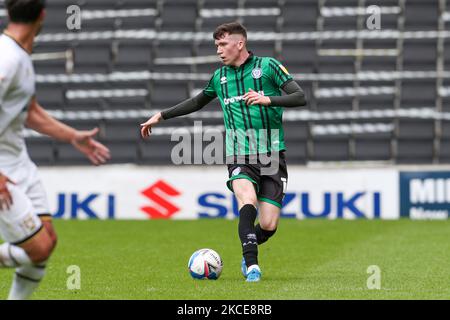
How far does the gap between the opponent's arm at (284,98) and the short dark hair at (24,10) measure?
2738 millimetres

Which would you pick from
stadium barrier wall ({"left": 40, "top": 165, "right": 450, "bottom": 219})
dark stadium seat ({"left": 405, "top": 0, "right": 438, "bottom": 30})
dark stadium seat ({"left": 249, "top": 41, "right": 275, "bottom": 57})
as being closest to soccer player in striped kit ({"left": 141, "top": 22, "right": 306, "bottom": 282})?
stadium barrier wall ({"left": 40, "top": 165, "right": 450, "bottom": 219})

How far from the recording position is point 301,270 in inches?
407

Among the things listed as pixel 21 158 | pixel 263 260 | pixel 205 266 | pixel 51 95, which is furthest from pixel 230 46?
pixel 51 95

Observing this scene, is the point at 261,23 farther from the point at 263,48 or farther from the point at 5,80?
the point at 5,80

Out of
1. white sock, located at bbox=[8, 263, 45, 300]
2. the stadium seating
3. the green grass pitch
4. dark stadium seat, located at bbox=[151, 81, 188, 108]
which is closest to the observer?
white sock, located at bbox=[8, 263, 45, 300]

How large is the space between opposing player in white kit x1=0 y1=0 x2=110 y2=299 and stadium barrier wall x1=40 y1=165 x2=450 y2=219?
1124 cm

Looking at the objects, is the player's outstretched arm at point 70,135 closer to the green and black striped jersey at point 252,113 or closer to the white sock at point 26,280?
the white sock at point 26,280

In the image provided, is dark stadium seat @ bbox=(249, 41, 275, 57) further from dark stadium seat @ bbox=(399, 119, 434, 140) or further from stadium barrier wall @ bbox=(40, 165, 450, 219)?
stadium barrier wall @ bbox=(40, 165, 450, 219)

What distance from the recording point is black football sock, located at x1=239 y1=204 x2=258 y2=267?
905 centimetres

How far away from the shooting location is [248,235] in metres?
9.15

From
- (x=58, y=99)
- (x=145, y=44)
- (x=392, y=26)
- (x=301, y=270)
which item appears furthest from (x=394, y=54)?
(x=301, y=270)

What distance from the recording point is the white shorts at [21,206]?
6.29 meters

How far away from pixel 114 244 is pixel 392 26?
9.36m

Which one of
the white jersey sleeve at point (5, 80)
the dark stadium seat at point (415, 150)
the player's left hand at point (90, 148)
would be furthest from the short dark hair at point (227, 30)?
the dark stadium seat at point (415, 150)
